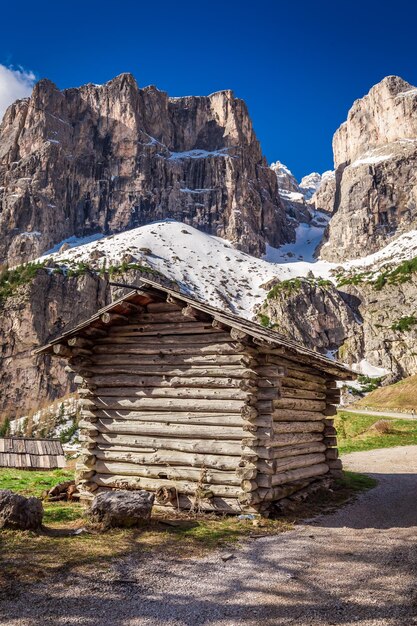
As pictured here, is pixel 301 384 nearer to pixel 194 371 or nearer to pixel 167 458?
pixel 194 371

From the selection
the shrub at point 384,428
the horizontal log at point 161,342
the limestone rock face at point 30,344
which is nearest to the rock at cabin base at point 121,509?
the horizontal log at point 161,342

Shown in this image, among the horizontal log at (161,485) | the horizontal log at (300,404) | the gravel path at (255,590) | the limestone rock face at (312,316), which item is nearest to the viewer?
the gravel path at (255,590)

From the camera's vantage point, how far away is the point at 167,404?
454 inches

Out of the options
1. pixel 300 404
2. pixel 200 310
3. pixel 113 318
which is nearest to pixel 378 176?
pixel 300 404

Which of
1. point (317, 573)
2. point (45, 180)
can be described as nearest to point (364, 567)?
point (317, 573)

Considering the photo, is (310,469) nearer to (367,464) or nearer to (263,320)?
(367,464)

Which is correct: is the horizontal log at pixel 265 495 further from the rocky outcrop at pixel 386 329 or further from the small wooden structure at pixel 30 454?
the rocky outcrop at pixel 386 329

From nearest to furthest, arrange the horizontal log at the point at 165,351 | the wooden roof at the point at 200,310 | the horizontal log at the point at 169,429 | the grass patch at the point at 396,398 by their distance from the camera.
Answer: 1. the wooden roof at the point at 200,310
2. the horizontal log at the point at 169,429
3. the horizontal log at the point at 165,351
4. the grass patch at the point at 396,398

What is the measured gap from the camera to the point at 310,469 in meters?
13.4

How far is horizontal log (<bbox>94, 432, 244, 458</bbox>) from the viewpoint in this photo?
35.0 feet

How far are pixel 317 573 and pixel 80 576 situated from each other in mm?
3171

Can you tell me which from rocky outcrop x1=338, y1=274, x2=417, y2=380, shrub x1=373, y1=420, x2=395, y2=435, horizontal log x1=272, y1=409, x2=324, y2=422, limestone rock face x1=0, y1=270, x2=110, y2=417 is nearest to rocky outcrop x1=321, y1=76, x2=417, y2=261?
rocky outcrop x1=338, y1=274, x2=417, y2=380

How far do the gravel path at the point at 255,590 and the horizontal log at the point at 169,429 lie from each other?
2535 millimetres

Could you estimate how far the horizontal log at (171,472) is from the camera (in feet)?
34.7
